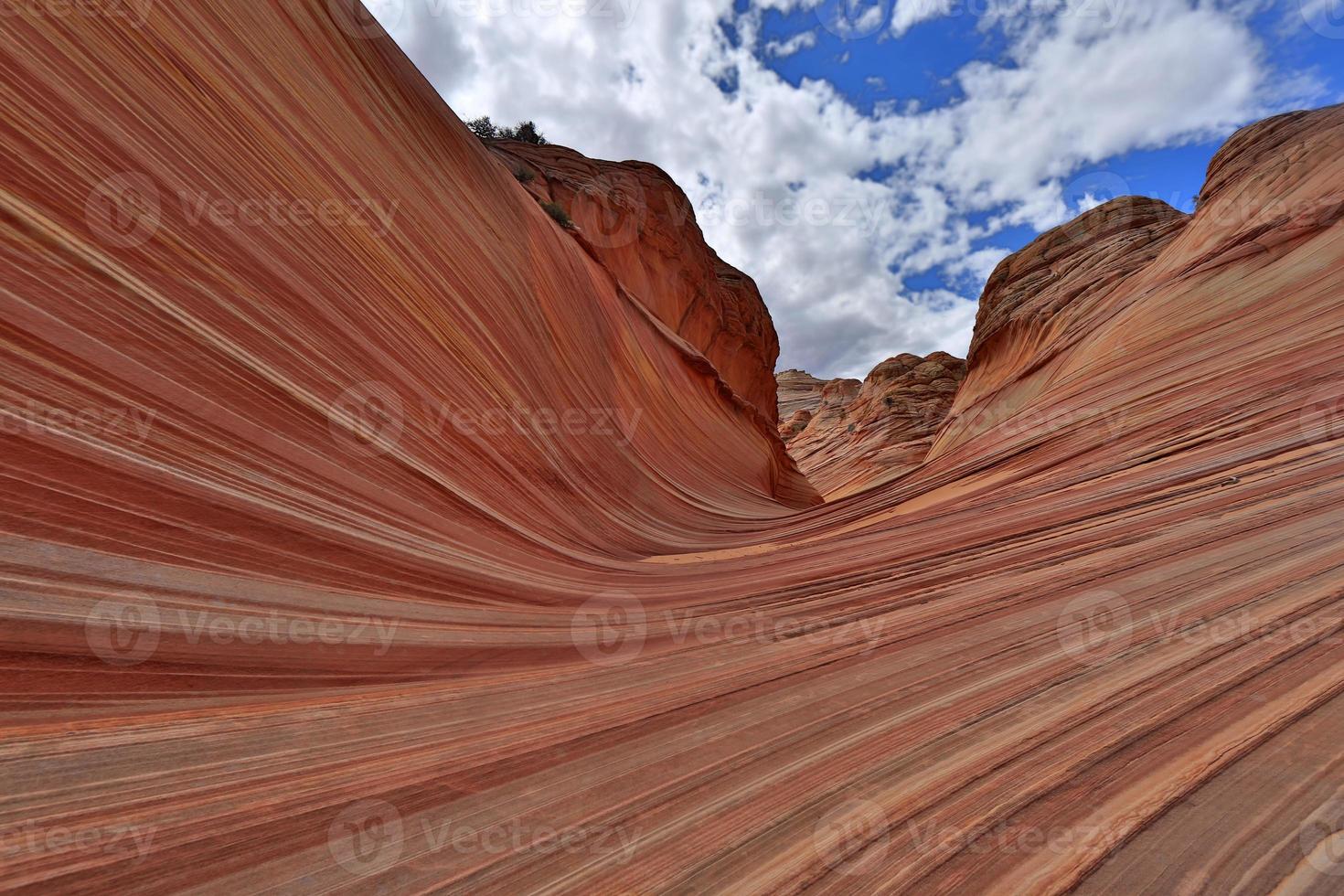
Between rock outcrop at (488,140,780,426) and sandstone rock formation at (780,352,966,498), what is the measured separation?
218 inches

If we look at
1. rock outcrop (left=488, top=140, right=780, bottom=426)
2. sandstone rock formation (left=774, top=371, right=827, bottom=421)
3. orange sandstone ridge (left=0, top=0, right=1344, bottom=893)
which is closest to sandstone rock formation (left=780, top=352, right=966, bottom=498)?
rock outcrop (left=488, top=140, right=780, bottom=426)

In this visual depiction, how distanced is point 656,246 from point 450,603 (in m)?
17.0

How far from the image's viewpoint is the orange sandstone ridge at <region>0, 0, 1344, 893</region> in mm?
1552

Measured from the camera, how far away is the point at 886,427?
25609 mm

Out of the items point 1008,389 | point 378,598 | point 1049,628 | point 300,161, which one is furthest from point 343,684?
point 1008,389

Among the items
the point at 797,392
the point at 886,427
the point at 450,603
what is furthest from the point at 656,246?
the point at 797,392

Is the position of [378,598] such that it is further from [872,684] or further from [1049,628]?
[1049,628]

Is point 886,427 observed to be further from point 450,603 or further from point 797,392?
point 797,392

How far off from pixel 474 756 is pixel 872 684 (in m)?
1.67

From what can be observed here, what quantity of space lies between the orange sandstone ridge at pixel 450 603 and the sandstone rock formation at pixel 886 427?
18.2 metres

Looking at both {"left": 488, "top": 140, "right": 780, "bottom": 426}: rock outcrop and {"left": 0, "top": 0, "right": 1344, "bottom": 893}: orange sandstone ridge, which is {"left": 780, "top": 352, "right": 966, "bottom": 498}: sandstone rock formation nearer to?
{"left": 488, "top": 140, "right": 780, "bottom": 426}: rock outcrop

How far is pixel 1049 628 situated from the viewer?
2646 millimetres

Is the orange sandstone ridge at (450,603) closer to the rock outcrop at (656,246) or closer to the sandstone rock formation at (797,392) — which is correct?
the rock outcrop at (656,246)

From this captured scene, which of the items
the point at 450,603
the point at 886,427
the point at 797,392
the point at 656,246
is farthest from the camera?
the point at 797,392
